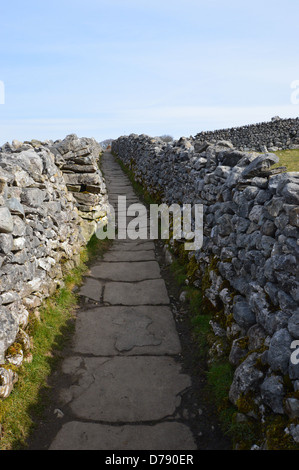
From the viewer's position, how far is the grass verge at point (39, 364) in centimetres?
473

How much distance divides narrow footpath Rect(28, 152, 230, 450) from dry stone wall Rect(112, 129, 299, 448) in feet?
2.95

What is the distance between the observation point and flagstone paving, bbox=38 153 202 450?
4742mm

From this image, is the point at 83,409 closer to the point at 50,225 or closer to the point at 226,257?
the point at 226,257

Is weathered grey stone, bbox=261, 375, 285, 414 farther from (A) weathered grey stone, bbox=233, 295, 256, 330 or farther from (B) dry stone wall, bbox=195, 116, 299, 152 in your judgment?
(B) dry stone wall, bbox=195, 116, 299, 152

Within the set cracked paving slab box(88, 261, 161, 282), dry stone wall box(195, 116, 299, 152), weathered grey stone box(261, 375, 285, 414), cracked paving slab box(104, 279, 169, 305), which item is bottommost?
cracked paving slab box(104, 279, 169, 305)

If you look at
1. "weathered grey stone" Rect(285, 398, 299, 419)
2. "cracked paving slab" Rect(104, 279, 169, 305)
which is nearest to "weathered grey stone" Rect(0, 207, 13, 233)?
"cracked paving slab" Rect(104, 279, 169, 305)

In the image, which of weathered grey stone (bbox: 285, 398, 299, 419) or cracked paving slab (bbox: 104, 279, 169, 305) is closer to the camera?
weathered grey stone (bbox: 285, 398, 299, 419)

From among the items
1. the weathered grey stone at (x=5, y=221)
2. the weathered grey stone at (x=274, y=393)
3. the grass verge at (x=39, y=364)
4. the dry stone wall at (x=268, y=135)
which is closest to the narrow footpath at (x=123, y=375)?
the grass verge at (x=39, y=364)

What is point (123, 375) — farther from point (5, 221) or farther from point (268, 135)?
point (268, 135)

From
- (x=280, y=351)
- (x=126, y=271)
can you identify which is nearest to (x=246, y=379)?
(x=280, y=351)

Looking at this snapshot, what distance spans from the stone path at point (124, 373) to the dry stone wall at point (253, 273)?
0.90 metres

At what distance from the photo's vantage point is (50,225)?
319 inches

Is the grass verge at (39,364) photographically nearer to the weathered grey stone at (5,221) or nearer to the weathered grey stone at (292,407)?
the weathered grey stone at (5,221)

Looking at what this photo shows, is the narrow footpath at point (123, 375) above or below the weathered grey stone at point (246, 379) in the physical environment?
below
